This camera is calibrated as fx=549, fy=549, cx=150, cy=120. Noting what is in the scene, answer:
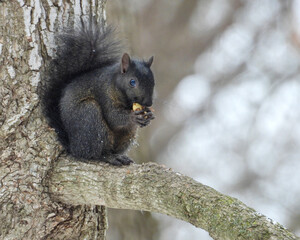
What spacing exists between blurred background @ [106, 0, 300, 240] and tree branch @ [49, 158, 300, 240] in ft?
7.01

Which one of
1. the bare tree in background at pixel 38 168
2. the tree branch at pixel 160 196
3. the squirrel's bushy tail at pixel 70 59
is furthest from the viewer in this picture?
the squirrel's bushy tail at pixel 70 59

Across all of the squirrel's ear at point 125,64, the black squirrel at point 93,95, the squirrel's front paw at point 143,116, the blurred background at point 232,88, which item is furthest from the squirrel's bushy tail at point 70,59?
the blurred background at point 232,88

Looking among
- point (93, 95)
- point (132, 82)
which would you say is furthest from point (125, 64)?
point (93, 95)

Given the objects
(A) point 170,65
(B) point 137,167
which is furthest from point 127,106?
(A) point 170,65

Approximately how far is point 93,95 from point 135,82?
0.20m

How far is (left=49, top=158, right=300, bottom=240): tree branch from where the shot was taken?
1531 mm

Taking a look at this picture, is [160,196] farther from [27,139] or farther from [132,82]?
[132,82]

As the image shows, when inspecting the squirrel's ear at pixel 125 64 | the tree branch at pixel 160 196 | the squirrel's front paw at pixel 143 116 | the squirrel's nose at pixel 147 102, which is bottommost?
the tree branch at pixel 160 196

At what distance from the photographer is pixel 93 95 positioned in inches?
97.3

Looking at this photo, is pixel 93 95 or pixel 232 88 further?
pixel 232 88

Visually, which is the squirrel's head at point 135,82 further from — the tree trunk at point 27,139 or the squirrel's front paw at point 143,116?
the tree trunk at point 27,139

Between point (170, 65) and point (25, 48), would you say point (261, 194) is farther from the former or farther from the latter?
point (25, 48)

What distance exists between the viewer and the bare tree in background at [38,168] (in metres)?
2.03

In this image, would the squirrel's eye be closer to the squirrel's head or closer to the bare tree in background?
the squirrel's head
